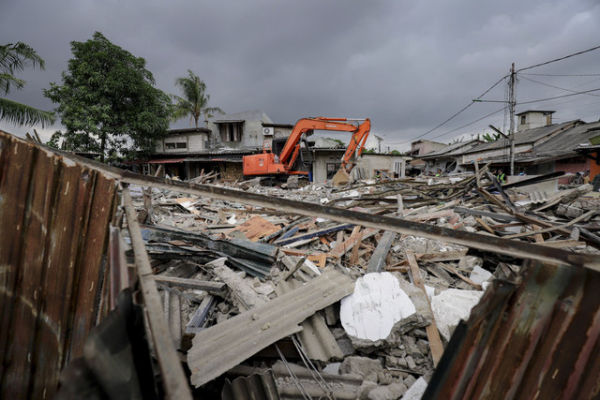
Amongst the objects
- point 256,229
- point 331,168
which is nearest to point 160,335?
point 256,229

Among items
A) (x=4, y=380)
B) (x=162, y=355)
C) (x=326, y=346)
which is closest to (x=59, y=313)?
(x=4, y=380)

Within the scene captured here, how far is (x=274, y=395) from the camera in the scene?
159 centimetres

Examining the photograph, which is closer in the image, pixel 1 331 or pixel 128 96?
pixel 1 331

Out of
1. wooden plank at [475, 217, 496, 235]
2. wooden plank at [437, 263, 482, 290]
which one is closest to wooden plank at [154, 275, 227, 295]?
wooden plank at [437, 263, 482, 290]

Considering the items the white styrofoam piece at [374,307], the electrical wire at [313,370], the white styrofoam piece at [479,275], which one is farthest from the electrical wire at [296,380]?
the white styrofoam piece at [479,275]

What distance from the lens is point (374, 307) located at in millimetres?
2160

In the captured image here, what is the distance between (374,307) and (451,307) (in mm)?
721

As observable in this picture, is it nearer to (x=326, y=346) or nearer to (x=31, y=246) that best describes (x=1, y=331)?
(x=31, y=246)

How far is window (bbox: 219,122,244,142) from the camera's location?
25.1 metres

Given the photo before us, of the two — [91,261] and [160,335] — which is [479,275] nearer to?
[160,335]

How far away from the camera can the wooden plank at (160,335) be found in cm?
63

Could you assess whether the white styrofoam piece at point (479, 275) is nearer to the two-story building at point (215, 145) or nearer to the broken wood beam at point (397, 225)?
the broken wood beam at point (397, 225)

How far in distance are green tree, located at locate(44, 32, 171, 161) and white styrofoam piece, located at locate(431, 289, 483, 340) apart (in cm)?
2285

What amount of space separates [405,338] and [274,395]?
1.17m
